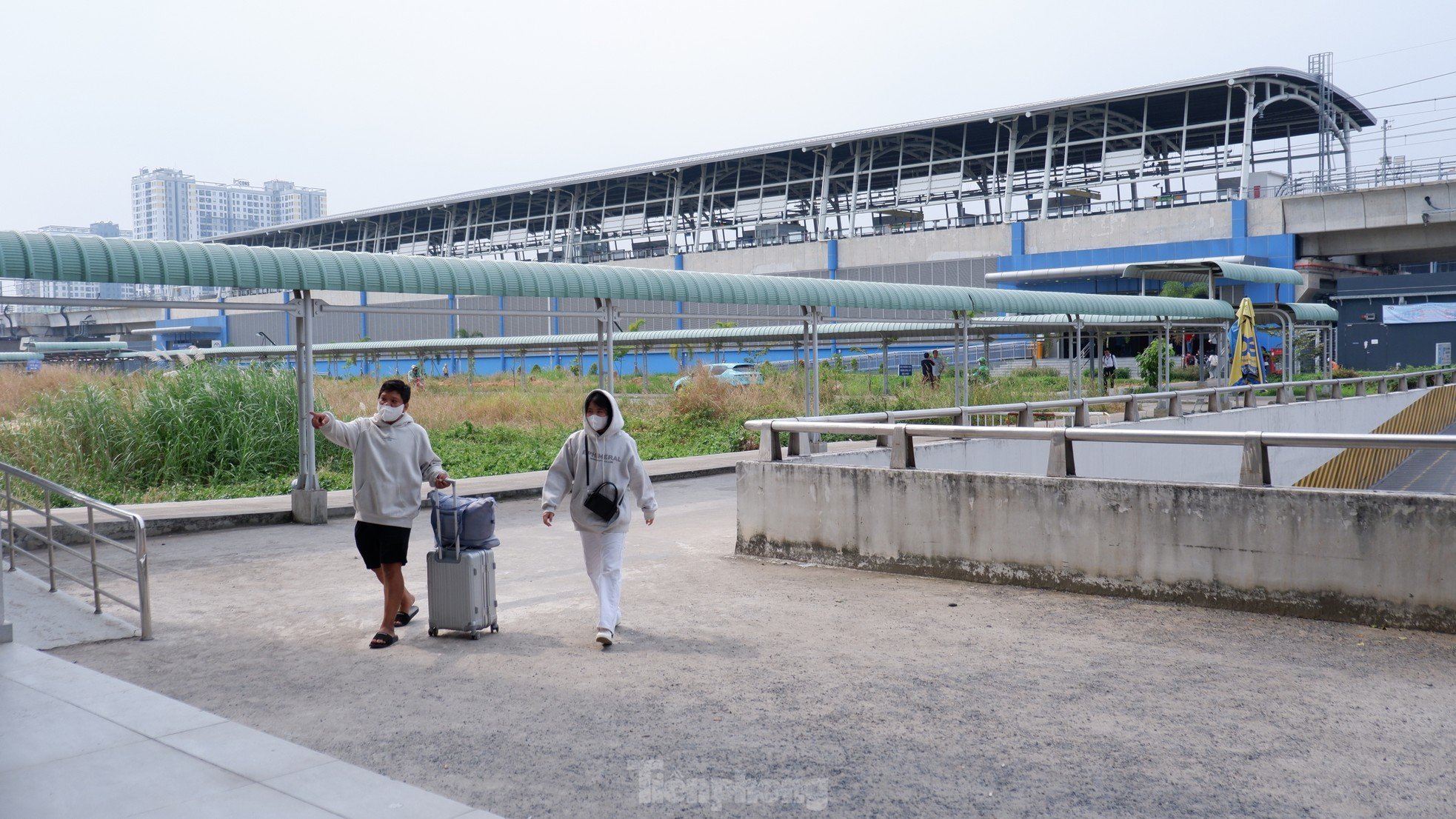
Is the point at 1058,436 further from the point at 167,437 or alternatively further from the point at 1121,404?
the point at 1121,404

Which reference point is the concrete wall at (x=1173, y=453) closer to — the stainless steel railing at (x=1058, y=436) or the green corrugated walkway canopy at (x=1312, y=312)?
the stainless steel railing at (x=1058, y=436)

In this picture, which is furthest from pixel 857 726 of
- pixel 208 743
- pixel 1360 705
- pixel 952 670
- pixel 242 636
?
pixel 242 636

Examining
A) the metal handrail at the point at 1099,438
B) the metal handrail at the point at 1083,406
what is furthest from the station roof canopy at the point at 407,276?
the metal handrail at the point at 1099,438

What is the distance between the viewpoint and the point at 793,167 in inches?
2486

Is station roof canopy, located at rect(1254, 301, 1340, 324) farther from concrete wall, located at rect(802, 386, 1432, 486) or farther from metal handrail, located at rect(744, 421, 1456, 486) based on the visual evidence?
metal handrail, located at rect(744, 421, 1456, 486)

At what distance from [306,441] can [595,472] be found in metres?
6.80

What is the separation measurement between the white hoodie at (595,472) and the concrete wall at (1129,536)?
8.91 feet

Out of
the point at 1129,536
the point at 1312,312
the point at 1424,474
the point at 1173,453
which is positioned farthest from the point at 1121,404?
the point at 1129,536

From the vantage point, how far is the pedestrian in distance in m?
6.79

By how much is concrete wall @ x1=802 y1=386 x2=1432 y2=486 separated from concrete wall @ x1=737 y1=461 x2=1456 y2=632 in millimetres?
1170

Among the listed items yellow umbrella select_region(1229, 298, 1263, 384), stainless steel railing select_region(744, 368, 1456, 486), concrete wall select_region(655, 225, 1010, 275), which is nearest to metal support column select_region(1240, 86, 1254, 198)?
concrete wall select_region(655, 225, 1010, 275)

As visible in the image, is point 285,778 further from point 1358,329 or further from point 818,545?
point 1358,329

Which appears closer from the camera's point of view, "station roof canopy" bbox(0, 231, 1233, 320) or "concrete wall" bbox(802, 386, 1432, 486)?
"station roof canopy" bbox(0, 231, 1233, 320)

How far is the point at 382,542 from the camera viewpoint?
6.84 meters
